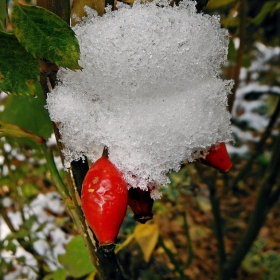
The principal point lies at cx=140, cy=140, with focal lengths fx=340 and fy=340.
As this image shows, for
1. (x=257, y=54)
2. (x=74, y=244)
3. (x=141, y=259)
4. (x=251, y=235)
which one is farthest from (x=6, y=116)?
(x=257, y=54)

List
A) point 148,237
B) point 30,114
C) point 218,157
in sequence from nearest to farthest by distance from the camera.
Result: point 218,157 → point 30,114 → point 148,237

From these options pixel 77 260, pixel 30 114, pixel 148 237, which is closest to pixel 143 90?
pixel 30 114

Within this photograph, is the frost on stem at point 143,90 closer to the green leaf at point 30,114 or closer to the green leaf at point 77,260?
the green leaf at point 30,114

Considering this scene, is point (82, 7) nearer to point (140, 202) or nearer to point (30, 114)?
point (140, 202)

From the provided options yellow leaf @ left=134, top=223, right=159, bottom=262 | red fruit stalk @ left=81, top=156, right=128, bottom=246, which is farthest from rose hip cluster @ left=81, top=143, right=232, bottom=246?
yellow leaf @ left=134, top=223, right=159, bottom=262

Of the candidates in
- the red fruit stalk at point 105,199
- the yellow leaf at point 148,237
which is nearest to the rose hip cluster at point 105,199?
the red fruit stalk at point 105,199
